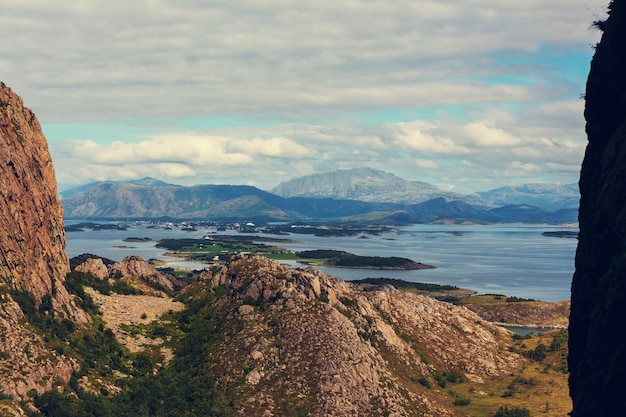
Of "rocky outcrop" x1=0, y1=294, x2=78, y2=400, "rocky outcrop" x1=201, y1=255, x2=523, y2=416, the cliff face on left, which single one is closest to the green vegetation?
"rocky outcrop" x1=0, y1=294, x2=78, y2=400

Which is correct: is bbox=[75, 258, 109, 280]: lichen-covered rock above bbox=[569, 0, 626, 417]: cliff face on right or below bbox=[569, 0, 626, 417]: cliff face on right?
below

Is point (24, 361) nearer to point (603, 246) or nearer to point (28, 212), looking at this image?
point (28, 212)

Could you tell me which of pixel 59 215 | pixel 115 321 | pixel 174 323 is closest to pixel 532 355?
pixel 174 323

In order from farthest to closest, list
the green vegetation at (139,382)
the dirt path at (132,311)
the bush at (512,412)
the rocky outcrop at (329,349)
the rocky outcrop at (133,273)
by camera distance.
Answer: the rocky outcrop at (133,273) → the dirt path at (132,311) → the bush at (512,412) → the rocky outcrop at (329,349) → the green vegetation at (139,382)

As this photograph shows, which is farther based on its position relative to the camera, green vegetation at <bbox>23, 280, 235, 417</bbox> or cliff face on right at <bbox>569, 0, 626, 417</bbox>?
green vegetation at <bbox>23, 280, 235, 417</bbox>

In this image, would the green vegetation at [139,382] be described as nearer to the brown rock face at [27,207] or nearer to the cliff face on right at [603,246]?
the brown rock face at [27,207]

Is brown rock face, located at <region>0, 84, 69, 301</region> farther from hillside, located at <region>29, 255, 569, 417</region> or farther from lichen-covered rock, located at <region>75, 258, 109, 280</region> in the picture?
hillside, located at <region>29, 255, 569, 417</region>

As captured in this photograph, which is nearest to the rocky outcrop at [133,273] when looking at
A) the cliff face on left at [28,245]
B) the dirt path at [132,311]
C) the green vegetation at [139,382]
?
the dirt path at [132,311]

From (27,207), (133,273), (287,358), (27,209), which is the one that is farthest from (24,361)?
(133,273)
